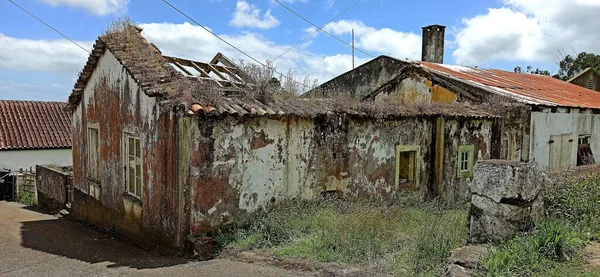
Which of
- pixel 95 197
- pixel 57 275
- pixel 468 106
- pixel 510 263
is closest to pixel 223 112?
pixel 57 275

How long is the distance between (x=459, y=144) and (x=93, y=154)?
945 cm

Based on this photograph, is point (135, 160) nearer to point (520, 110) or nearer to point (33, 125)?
point (520, 110)

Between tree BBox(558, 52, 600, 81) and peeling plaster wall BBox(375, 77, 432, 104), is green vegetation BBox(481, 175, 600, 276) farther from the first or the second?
tree BBox(558, 52, 600, 81)

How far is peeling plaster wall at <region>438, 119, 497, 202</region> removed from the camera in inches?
451

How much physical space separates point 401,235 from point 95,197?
776 cm

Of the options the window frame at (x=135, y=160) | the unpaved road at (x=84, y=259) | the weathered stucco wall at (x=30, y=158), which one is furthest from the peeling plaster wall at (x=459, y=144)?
the weathered stucco wall at (x=30, y=158)

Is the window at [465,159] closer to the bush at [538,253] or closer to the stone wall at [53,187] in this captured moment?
the bush at [538,253]

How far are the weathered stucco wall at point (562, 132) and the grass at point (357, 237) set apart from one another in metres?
7.21

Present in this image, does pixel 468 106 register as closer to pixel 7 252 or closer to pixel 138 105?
pixel 138 105

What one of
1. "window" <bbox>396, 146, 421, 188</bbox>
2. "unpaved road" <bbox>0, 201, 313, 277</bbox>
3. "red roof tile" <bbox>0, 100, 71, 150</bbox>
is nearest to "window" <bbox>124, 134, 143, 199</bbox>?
"unpaved road" <bbox>0, 201, 313, 277</bbox>

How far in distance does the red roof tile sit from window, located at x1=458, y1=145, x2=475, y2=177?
18.2 meters

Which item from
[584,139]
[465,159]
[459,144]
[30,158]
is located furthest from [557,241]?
[30,158]

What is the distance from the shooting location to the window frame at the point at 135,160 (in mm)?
8531

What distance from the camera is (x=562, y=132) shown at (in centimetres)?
1479
